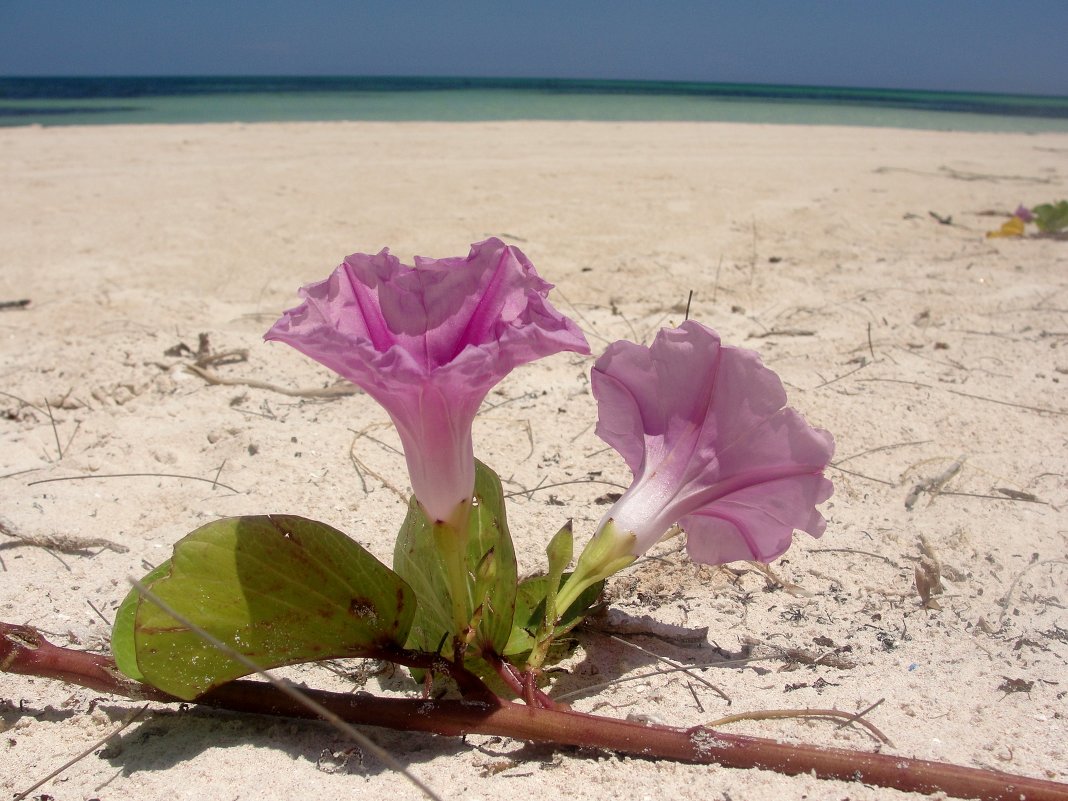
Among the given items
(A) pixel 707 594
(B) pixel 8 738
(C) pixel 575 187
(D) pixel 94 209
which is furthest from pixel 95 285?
(C) pixel 575 187

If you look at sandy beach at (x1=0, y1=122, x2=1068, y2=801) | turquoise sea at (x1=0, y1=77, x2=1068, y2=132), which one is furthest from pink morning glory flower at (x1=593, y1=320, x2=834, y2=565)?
turquoise sea at (x1=0, y1=77, x2=1068, y2=132)

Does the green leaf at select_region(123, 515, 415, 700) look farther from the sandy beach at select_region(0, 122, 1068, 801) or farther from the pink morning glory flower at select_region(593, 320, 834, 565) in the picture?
the pink morning glory flower at select_region(593, 320, 834, 565)

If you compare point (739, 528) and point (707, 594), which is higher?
point (739, 528)

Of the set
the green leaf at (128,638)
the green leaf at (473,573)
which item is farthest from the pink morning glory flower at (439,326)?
the green leaf at (128,638)

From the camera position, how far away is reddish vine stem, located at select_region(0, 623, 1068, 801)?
102 cm

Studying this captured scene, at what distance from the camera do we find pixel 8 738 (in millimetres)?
1157

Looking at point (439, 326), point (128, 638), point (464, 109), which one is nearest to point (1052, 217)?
point (439, 326)

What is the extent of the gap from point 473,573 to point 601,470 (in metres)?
0.73

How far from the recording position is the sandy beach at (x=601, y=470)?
113 centimetres

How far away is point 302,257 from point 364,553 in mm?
3120

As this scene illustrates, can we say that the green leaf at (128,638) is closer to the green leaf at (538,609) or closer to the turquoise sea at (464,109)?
the green leaf at (538,609)

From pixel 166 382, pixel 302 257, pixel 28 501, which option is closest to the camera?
pixel 28 501

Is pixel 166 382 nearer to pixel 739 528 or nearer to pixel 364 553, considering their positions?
pixel 364 553

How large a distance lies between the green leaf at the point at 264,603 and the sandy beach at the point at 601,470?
0.44 ft
